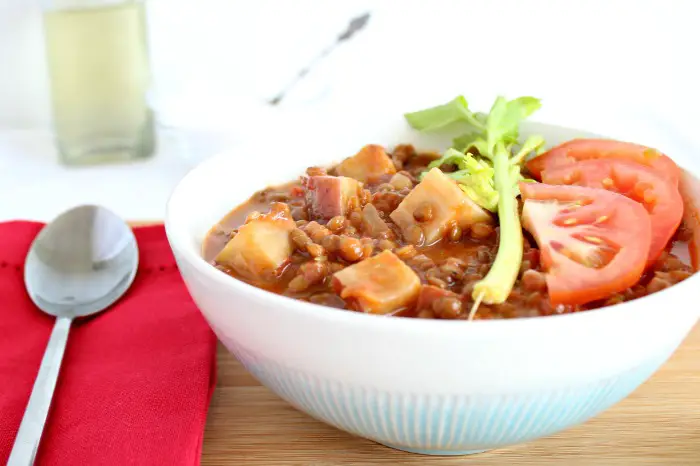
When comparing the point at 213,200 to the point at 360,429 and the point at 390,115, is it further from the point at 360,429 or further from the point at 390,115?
the point at 360,429

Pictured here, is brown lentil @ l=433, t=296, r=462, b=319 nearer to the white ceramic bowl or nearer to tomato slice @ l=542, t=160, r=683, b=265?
the white ceramic bowl

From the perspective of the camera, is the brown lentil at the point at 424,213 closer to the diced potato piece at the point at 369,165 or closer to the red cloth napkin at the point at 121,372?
the diced potato piece at the point at 369,165

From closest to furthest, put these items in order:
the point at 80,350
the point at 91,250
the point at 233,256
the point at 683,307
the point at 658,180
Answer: the point at 683,307 < the point at 233,256 < the point at 658,180 < the point at 80,350 < the point at 91,250

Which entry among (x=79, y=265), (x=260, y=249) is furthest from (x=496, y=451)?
(x=79, y=265)

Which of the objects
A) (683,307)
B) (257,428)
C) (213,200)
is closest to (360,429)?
(257,428)

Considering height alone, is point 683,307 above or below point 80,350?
above

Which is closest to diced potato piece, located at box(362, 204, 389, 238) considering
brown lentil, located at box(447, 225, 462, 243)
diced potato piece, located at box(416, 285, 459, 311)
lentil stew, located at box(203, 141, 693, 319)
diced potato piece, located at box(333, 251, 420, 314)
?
lentil stew, located at box(203, 141, 693, 319)

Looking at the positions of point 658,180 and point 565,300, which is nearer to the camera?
point 565,300

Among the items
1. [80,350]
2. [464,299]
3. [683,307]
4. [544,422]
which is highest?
[683,307]
